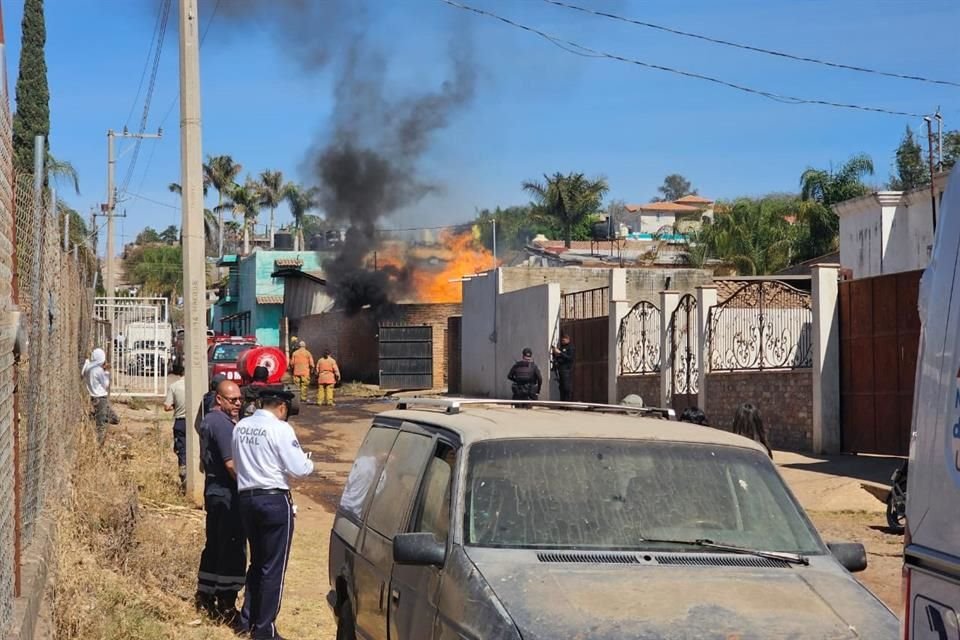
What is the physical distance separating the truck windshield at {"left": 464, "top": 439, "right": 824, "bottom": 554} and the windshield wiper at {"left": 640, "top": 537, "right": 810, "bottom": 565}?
23mm

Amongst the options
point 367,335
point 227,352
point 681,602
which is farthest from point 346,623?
point 367,335

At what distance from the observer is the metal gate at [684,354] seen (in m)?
21.6

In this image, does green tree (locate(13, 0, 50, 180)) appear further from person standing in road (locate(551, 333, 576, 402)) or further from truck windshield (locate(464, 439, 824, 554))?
truck windshield (locate(464, 439, 824, 554))

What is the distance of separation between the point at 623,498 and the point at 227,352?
2901 cm

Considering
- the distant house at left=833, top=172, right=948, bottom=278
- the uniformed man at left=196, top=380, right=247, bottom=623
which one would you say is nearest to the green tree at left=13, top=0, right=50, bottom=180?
the distant house at left=833, top=172, right=948, bottom=278

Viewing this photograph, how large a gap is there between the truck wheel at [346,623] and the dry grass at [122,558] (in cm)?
124

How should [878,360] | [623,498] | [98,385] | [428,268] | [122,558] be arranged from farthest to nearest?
[428,268] → [878,360] → [98,385] → [122,558] → [623,498]

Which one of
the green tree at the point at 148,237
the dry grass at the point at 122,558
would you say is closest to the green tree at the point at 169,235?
the green tree at the point at 148,237

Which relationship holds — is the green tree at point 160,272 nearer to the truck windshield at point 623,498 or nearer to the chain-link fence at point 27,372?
the chain-link fence at point 27,372

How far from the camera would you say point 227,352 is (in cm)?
3294

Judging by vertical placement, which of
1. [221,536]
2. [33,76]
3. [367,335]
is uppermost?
[33,76]

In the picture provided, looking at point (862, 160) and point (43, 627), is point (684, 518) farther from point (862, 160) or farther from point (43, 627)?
point (862, 160)

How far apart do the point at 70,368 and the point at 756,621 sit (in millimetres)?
9753

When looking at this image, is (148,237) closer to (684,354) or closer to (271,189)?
(271,189)
